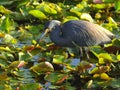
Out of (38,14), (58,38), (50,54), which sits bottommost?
(50,54)

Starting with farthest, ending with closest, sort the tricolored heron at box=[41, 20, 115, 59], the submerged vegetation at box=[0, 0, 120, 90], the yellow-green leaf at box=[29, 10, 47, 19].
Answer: the yellow-green leaf at box=[29, 10, 47, 19]
the tricolored heron at box=[41, 20, 115, 59]
the submerged vegetation at box=[0, 0, 120, 90]

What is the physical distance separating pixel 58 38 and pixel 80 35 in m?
0.26

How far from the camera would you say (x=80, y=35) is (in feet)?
16.2

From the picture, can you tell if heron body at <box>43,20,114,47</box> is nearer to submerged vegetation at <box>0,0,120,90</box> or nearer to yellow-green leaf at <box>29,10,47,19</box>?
submerged vegetation at <box>0,0,120,90</box>

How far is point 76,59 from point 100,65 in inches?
15.2

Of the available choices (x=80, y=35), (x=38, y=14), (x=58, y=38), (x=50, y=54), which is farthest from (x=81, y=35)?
(x=38, y=14)

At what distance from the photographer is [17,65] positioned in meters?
4.39

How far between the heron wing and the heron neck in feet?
0.21

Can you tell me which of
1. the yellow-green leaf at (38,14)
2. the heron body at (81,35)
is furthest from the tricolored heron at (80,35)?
the yellow-green leaf at (38,14)

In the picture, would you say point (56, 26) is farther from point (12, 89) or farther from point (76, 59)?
point (12, 89)

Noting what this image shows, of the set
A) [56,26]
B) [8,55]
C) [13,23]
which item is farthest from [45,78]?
[13,23]

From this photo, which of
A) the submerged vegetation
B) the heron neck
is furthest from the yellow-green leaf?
the heron neck

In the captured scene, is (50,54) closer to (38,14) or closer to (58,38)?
(58,38)

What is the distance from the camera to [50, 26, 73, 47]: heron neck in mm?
4973
